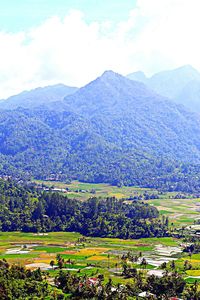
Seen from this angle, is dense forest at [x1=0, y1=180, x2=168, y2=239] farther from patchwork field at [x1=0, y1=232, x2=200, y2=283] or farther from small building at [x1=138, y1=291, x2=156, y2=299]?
small building at [x1=138, y1=291, x2=156, y2=299]

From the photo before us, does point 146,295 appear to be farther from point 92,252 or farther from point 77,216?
point 77,216

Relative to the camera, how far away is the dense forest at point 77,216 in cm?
11825

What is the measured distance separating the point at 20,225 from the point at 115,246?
30.5 metres

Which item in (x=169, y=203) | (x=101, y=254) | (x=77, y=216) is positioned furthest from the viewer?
(x=169, y=203)

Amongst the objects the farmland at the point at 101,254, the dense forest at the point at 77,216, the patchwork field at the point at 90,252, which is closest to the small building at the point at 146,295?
the farmland at the point at 101,254

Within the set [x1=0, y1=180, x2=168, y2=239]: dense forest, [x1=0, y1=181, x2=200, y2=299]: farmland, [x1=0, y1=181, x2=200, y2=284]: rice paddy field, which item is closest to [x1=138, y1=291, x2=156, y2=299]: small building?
[x1=0, y1=181, x2=200, y2=299]: farmland

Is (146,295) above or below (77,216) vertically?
below

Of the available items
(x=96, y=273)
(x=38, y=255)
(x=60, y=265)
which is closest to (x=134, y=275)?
(x=96, y=273)

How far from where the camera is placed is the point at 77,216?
127 m

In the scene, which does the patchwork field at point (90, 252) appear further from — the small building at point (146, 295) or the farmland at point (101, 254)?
the small building at point (146, 295)

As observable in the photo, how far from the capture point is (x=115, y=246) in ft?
336

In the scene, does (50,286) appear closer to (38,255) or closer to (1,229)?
(38,255)

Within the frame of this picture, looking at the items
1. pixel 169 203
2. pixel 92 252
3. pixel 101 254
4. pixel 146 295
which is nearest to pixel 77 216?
pixel 92 252

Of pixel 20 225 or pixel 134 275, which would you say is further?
pixel 20 225
